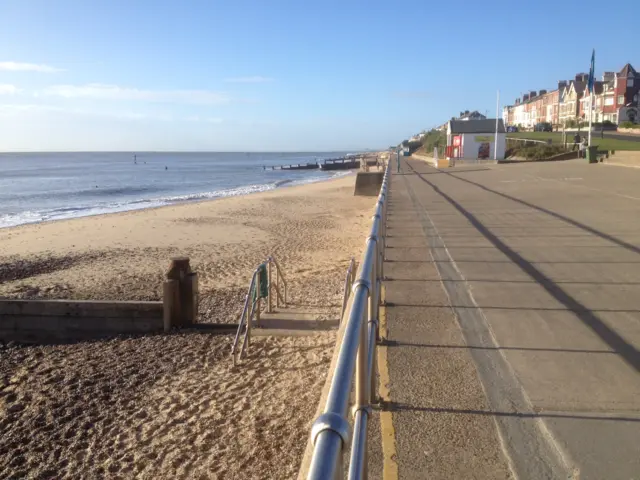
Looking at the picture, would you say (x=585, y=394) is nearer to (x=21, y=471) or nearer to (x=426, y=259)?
(x=426, y=259)

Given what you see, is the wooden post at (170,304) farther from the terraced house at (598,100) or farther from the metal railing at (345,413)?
the terraced house at (598,100)

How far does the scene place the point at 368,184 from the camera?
37625mm

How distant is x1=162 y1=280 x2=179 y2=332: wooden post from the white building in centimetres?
3947

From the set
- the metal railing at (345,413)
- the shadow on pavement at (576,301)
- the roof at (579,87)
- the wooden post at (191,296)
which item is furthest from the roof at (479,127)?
the metal railing at (345,413)

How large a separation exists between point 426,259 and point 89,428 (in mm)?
4832

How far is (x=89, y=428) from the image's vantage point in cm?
626

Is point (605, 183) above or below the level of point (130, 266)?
above

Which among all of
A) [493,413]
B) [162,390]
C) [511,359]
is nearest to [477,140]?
[162,390]

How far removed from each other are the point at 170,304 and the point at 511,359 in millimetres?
6436

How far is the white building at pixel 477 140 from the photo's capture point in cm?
4818

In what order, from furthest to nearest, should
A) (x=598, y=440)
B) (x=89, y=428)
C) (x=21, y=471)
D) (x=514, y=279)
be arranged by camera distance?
(x=514, y=279) → (x=89, y=428) → (x=21, y=471) → (x=598, y=440)

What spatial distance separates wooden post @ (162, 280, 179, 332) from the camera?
9.23 meters

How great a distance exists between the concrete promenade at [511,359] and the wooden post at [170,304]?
3.64m

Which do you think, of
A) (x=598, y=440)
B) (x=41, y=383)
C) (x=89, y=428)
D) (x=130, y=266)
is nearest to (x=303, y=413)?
(x=89, y=428)
